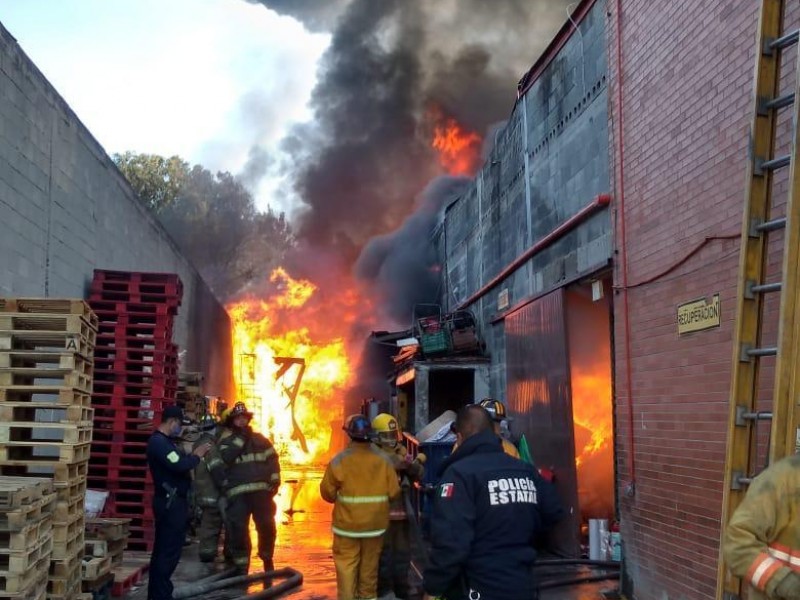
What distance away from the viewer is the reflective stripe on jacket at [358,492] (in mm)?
5500

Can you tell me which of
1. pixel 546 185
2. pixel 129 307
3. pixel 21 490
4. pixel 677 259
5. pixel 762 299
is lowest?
pixel 21 490

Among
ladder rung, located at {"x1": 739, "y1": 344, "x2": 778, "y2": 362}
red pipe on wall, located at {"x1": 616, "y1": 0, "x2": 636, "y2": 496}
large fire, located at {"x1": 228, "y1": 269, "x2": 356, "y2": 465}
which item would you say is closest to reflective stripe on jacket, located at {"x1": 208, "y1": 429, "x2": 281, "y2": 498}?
red pipe on wall, located at {"x1": 616, "y1": 0, "x2": 636, "y2": 496}

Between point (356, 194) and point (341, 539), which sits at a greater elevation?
point (356, 194)

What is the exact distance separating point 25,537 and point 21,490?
0.27m

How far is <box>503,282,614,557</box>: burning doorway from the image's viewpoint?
8.58 meters

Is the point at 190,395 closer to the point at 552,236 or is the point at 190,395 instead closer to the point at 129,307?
the point at 129,307

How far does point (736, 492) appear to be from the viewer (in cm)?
384

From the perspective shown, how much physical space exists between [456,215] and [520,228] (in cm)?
588

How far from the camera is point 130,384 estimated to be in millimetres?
8578

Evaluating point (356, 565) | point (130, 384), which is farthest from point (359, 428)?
point (130, 384)

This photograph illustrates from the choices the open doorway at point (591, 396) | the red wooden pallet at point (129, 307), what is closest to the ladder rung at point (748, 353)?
the open doorway at point (591, 396)

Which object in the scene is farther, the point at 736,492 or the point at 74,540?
the point at 74,540

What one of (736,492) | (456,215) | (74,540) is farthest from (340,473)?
(456,215)

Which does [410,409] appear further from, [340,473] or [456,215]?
[340,473]
